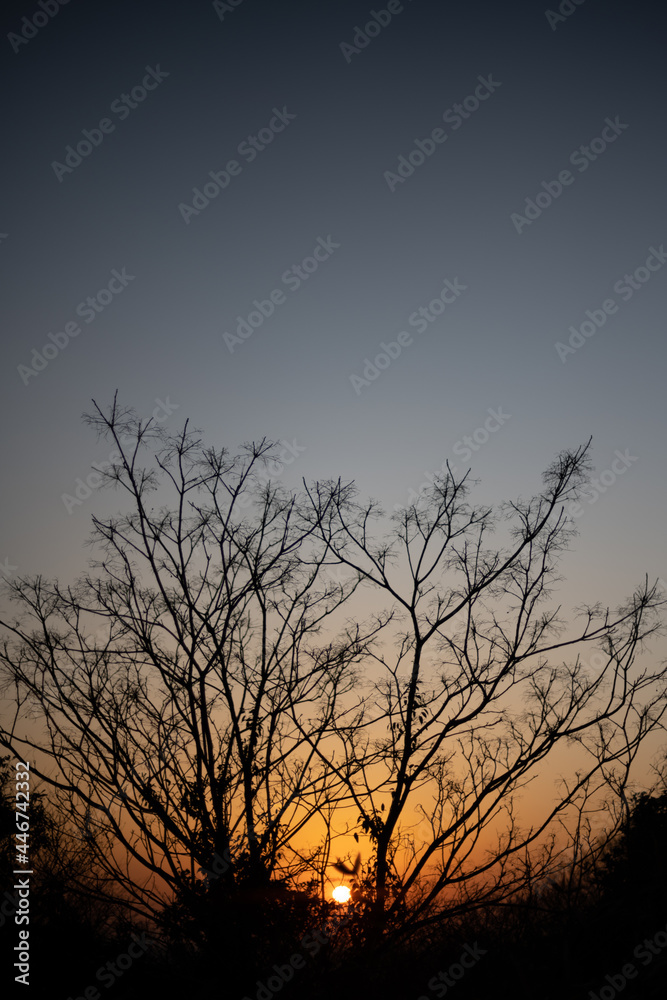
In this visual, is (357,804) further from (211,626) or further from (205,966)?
(211,626)

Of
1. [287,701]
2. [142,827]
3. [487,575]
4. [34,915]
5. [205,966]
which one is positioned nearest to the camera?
[205,966]

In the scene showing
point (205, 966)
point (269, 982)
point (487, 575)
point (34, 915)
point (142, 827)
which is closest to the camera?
point (269, 982)

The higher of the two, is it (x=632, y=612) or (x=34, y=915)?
(x=632, y=612)

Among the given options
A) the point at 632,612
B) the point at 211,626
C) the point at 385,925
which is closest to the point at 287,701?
the point at 211,626

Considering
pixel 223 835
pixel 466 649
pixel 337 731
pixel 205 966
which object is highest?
pixel 466 649

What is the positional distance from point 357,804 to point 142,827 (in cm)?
367

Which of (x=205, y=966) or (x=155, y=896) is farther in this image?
(x=155, y=896)

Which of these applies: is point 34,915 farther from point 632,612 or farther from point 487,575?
point 632,612

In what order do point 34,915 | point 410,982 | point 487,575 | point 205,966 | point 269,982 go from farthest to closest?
point 487,575 < point 34,915 < point 205,966 < point 269,982 < point 410,982

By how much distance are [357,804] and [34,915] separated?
5875mm

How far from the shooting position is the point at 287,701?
1127 cm

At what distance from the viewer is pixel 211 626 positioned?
11266 mm

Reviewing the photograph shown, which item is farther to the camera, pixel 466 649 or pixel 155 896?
pixel 466 649

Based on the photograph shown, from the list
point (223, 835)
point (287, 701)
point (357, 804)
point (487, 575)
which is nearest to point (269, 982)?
point (223, 835)
